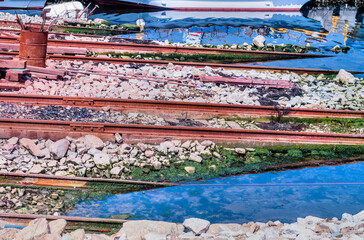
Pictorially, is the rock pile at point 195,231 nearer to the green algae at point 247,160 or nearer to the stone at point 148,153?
the green algae at point 247,160

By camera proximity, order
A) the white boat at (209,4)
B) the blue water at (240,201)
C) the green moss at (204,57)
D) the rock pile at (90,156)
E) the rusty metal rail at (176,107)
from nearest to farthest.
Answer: the blue water at (240,201) → the rock pile at (90,156) → the rusty metal rail at (176,107) → the green moss at (204,57) → the white boat at (209,4)

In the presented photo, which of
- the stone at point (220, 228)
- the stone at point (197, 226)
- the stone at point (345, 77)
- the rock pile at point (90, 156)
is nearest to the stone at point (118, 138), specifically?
the rock pile at point (90, 156)

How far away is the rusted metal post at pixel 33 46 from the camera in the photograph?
11922mm

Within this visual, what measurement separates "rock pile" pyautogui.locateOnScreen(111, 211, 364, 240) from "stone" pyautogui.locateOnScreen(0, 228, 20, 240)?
1214 millimetres

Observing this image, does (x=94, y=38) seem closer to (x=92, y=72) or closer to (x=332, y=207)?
(x=92, y=72)

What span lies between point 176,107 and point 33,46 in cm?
437

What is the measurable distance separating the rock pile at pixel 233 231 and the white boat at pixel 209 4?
20066mm

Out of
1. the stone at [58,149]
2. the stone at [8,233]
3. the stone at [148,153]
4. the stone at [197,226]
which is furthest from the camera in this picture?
the stone at [148,153]

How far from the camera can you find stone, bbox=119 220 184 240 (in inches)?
228

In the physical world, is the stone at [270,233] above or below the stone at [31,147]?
below

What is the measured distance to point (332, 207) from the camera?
7.80 meters

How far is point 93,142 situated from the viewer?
8.55 metres

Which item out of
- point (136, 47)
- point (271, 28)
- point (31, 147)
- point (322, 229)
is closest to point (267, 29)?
point (271, 28)

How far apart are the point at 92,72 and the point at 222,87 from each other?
3.71 meters
